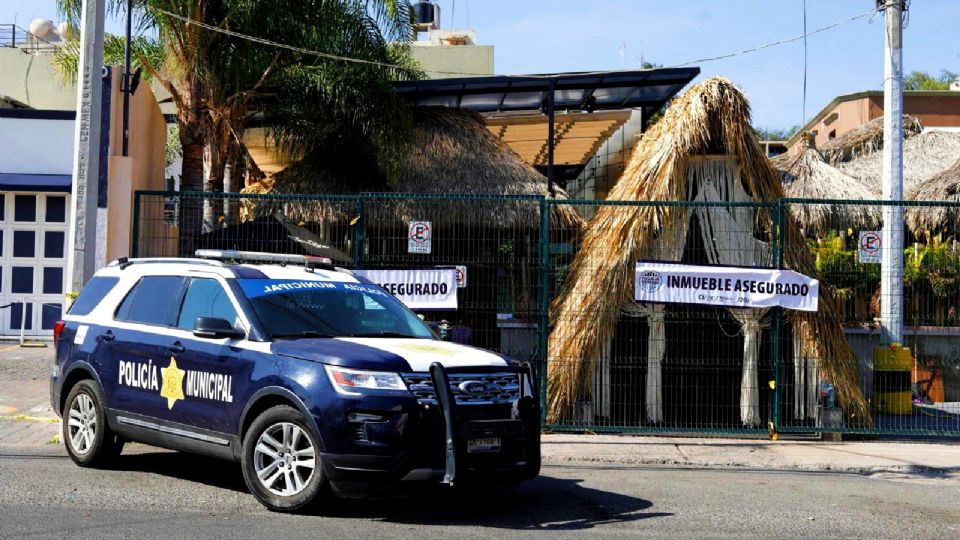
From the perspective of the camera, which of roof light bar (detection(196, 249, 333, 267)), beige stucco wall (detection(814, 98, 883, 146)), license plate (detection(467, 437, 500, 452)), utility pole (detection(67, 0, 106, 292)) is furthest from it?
beige stucco wall (detection(814, 98, 883, 146))

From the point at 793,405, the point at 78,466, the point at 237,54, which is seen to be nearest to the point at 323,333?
the point at 78,466

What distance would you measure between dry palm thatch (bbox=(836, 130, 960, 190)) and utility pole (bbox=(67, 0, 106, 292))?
65.7ft

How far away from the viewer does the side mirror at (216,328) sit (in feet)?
24.5

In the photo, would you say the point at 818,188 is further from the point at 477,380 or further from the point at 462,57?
the point at 477,380

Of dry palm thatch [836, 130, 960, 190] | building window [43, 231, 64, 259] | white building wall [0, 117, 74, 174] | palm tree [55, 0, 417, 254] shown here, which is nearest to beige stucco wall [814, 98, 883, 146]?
dry palm thatch [836, 130, 960, 190]

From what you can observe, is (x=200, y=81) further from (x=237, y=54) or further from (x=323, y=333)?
(x=323, y=333)

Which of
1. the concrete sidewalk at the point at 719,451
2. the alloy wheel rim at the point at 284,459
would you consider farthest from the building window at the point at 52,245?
the alloy wheel rim at the point at 284,459

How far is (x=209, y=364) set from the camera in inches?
303

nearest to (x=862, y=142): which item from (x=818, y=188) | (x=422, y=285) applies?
(x=818, y=188)

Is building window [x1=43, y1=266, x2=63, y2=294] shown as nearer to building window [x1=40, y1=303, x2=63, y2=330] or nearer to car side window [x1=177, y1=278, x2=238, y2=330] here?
building window [x1=40, y1=303, x2=63, y2=330]

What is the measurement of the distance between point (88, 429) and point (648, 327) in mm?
6337

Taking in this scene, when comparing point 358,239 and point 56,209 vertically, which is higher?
point 56,209

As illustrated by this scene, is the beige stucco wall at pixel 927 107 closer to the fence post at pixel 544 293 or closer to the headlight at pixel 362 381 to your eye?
the fence post at pixel 544 293

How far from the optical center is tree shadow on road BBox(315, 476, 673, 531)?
7.10 meters
